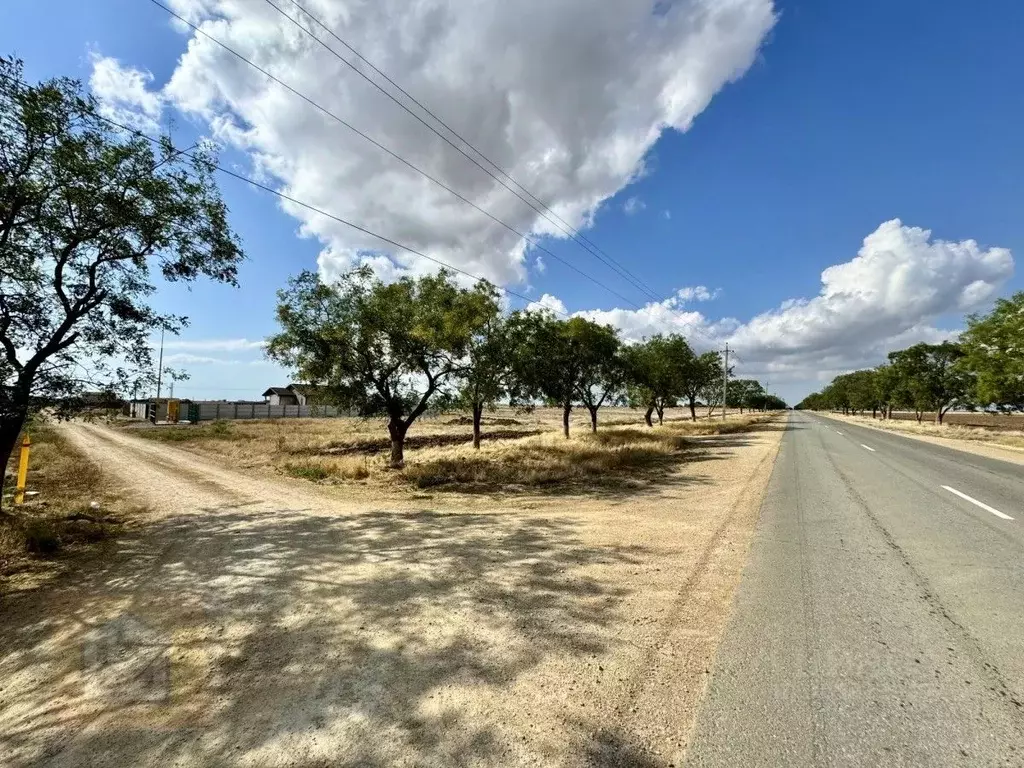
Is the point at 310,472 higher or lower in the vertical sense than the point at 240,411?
lower

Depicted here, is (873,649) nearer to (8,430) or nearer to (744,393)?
(8,430)

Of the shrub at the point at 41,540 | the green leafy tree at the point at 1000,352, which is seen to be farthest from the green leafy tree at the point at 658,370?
the shrub at the point at 41,540

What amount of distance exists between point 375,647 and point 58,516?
959 cm

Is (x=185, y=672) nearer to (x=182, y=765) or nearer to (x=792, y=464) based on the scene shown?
(x=182, y=765)

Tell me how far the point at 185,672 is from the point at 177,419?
6911 centimetres

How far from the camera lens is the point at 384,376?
692 inches

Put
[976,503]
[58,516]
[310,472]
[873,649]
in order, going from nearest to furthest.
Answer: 1. [873,649]
2. [58,516]
3. [976,503]
4. [310,472]

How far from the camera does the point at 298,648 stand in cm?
420

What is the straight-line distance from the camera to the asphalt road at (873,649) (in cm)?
286

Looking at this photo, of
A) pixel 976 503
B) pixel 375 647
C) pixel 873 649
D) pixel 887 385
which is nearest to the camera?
pixel 873 649

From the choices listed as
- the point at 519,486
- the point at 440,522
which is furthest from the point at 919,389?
the point at 440,522

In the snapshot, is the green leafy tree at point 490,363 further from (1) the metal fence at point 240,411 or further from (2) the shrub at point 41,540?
(1) the metal fence at point 240,411

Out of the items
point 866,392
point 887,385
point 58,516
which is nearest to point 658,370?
point 58,516

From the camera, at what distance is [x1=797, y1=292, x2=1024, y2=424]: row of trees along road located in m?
30.7
